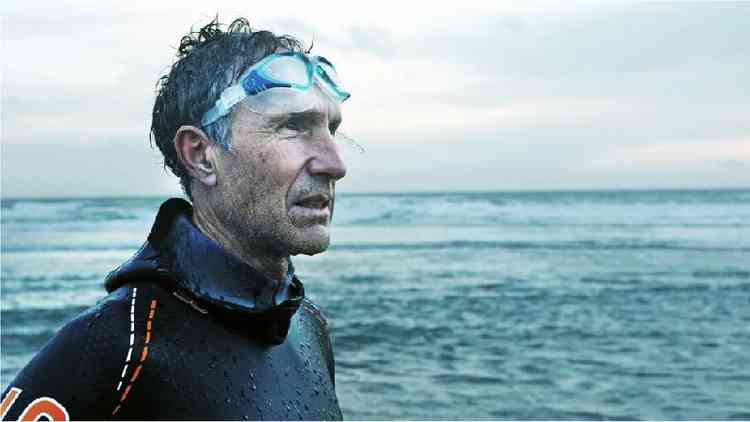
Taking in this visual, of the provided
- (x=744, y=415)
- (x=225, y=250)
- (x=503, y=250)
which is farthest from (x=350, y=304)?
(x=225, y=250)

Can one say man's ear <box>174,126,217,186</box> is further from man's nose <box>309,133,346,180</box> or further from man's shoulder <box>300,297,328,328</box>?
man's shoulder <box>300,297,328,328</box>

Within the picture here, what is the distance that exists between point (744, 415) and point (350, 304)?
26.8 feet

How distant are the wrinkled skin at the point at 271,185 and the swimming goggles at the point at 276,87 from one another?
0.08 ft

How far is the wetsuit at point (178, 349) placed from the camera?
1952mm

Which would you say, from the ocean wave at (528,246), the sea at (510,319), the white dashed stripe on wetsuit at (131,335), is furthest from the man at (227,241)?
the ocean wave at (528,246)

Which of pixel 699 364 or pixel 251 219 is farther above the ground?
pixel 251 219

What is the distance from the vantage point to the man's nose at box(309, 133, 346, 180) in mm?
2201

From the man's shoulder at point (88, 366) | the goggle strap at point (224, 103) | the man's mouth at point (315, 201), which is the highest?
the goggle strap at point (224, 103)

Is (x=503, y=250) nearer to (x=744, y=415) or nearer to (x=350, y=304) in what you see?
(x=350, y=304)

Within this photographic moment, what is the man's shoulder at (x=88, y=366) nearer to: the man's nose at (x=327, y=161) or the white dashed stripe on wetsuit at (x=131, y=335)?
the white dashed stripe on wetsuit at (x=131, y=335)

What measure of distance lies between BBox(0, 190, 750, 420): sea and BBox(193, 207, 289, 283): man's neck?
6822mm

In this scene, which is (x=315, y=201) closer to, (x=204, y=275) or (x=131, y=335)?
(x=204, y=275)

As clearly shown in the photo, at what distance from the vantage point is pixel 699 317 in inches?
567

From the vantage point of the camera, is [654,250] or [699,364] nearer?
[699,364]
